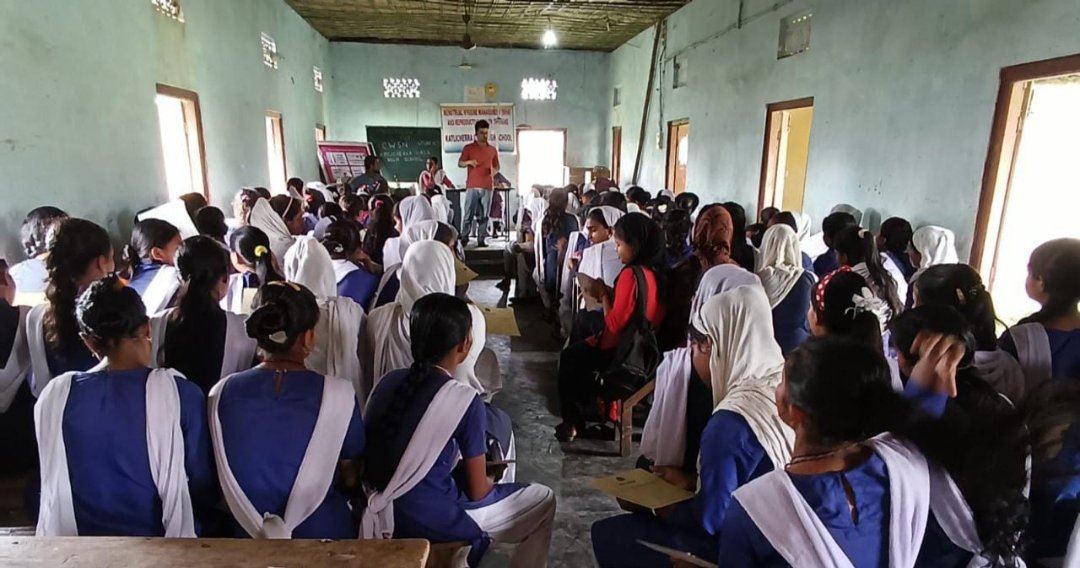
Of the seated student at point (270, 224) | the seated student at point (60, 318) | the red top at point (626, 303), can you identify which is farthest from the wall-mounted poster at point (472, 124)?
the seated student at point (60, 318)

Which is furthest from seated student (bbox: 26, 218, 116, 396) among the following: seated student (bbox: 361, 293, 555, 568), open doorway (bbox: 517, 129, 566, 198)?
open doorway (bbox: 517, 129, 566, 198)

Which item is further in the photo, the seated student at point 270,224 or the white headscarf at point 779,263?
the seated student at point 270,224

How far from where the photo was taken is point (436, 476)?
5.83 feet

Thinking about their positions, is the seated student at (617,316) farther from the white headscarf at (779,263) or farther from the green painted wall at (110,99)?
the green painted wall at (110,99)

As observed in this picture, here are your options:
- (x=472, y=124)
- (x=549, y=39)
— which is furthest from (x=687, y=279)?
(x=549, y=39)

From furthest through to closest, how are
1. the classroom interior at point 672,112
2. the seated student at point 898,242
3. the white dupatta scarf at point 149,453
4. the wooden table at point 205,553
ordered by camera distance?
the seated student at point 898,242, the classroom interior at point 672,112, the white dupatta scarf at point 149,453, the wooden table at point 205,553

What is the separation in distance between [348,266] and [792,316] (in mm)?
2335

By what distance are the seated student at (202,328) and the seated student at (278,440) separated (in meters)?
0.60

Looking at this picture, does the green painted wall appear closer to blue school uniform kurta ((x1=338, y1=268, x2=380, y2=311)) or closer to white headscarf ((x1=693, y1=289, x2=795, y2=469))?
blue school uniform kurta ((x1=338, y1=268, x2=380, y2=311))

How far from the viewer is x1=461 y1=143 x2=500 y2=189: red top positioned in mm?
8555

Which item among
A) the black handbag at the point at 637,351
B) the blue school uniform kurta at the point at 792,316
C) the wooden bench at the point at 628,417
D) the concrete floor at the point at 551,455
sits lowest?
the concrete floor at the point at 551,455

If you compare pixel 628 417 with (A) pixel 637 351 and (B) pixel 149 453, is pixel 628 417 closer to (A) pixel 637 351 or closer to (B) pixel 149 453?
(A) pixel 637 351

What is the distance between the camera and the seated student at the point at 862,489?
44.2 inches

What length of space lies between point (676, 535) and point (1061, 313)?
4.91 ft
